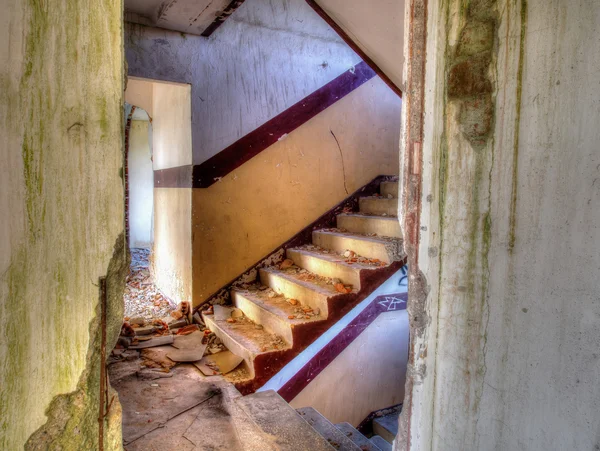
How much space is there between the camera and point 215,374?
292 cm

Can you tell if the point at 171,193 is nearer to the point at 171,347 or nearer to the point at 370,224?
the point at 171,347

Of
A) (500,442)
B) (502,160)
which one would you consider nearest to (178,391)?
(500,442)

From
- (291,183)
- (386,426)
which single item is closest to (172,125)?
(291,183)

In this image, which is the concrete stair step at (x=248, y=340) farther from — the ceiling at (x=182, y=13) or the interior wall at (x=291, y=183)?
the ceiling at (x=182, y=13)

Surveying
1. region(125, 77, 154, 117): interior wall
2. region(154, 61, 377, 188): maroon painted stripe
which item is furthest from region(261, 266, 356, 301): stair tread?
region(125, 77, 154, 117): interior wall

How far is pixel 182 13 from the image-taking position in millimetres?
3125

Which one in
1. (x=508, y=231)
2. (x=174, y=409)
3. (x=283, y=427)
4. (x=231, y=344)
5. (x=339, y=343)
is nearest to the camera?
(x=508, y=231)

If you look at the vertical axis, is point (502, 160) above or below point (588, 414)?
above

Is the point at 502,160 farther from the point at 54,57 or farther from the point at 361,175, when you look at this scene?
the point at 361,175

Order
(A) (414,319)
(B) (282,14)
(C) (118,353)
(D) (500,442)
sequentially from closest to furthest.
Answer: (D) (500,442) → (A) (414,319) → (C) (118,353) → (B) (282,14)

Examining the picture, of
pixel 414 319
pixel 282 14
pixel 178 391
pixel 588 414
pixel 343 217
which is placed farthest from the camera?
pixel 343 217

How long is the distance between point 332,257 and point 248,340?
1041 millimetres

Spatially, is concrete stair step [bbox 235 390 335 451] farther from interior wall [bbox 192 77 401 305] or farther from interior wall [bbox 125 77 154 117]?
interior wall [bbox 125 77 154 117]

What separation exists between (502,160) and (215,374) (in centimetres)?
240
